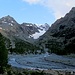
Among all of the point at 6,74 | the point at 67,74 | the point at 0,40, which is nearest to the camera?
the point at 6,74

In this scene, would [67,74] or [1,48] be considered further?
[67,74]

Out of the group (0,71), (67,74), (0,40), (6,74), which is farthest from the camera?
(67,74)

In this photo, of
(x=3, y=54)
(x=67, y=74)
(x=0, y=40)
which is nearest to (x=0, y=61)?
(x=3, y=54)

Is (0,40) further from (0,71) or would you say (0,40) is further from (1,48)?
(0,71)

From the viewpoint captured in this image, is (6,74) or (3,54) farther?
(3,54)

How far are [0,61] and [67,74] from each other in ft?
Result: 75.1

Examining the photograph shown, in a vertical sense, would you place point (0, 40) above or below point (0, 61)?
above

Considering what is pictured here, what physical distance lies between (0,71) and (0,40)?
9307 millimetres

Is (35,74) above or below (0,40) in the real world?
below

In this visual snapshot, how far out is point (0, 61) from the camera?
2443 inches

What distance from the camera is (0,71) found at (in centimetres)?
5959

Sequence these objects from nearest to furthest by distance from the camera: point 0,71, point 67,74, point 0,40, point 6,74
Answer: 1. point 6,74
2. point 0,71
3. point 0,40
4. point 67,74

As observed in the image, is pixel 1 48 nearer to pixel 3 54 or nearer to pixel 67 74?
pixel 3 54

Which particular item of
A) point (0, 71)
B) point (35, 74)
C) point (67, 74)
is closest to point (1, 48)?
point (0, 71)
